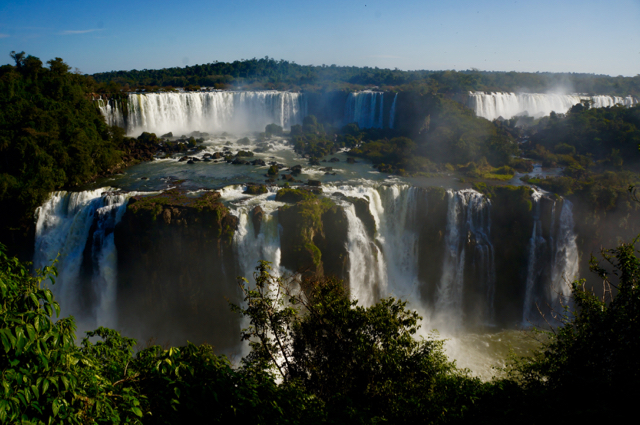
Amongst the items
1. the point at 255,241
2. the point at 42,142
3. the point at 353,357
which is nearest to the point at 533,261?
the point at 255,241

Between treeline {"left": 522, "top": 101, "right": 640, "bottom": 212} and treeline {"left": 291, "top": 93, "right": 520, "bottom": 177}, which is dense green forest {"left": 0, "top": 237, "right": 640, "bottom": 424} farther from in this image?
treeline {"left": 291, "top": 93, "right": 520, "bottom": 177}

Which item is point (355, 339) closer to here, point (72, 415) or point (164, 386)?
point (164, 386)

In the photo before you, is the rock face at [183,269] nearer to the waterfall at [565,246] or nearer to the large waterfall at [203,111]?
the waterfall at [565,246]

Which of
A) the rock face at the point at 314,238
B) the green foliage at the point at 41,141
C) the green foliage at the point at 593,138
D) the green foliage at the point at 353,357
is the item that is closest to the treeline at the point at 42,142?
the green foliage at the point at 41,141

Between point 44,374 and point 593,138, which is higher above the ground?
point 593,138

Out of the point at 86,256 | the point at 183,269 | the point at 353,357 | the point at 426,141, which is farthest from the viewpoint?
the point at 426,141

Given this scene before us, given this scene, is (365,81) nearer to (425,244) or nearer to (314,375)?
(425,244)
